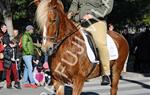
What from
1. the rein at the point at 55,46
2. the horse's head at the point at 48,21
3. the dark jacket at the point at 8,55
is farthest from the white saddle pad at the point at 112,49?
the dark jacket at the point at 8,55

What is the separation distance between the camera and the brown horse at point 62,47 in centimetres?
703

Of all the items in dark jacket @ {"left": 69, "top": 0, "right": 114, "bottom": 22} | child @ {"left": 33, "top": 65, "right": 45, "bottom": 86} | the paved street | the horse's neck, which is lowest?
the paved street

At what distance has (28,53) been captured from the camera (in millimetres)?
14461

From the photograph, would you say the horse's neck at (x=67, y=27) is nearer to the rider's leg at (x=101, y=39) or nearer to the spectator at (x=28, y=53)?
the rider's leg at (x=101, y=39)

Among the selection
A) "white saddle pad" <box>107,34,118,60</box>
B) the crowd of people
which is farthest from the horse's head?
the crowd of people

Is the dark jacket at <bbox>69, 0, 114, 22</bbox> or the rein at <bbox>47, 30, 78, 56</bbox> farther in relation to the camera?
the dark jacket at <bbox>69, 0, 114, 22</bbox>

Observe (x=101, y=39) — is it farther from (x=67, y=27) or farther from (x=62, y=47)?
(x=62, y=47)

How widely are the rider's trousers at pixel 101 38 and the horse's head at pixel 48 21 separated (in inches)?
45.1

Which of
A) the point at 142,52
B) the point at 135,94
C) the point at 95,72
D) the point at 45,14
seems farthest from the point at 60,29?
the point at 142,52

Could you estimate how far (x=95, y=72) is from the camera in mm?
8352

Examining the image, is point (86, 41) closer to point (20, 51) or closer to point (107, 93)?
point (107, 93)

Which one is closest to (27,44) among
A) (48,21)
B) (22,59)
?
(22,59)

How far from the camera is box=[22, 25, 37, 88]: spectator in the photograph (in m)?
14.2

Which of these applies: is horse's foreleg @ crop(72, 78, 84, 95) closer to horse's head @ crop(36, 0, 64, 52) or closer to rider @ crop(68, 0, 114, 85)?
rider @ crop(68, 0, 114, 85)
